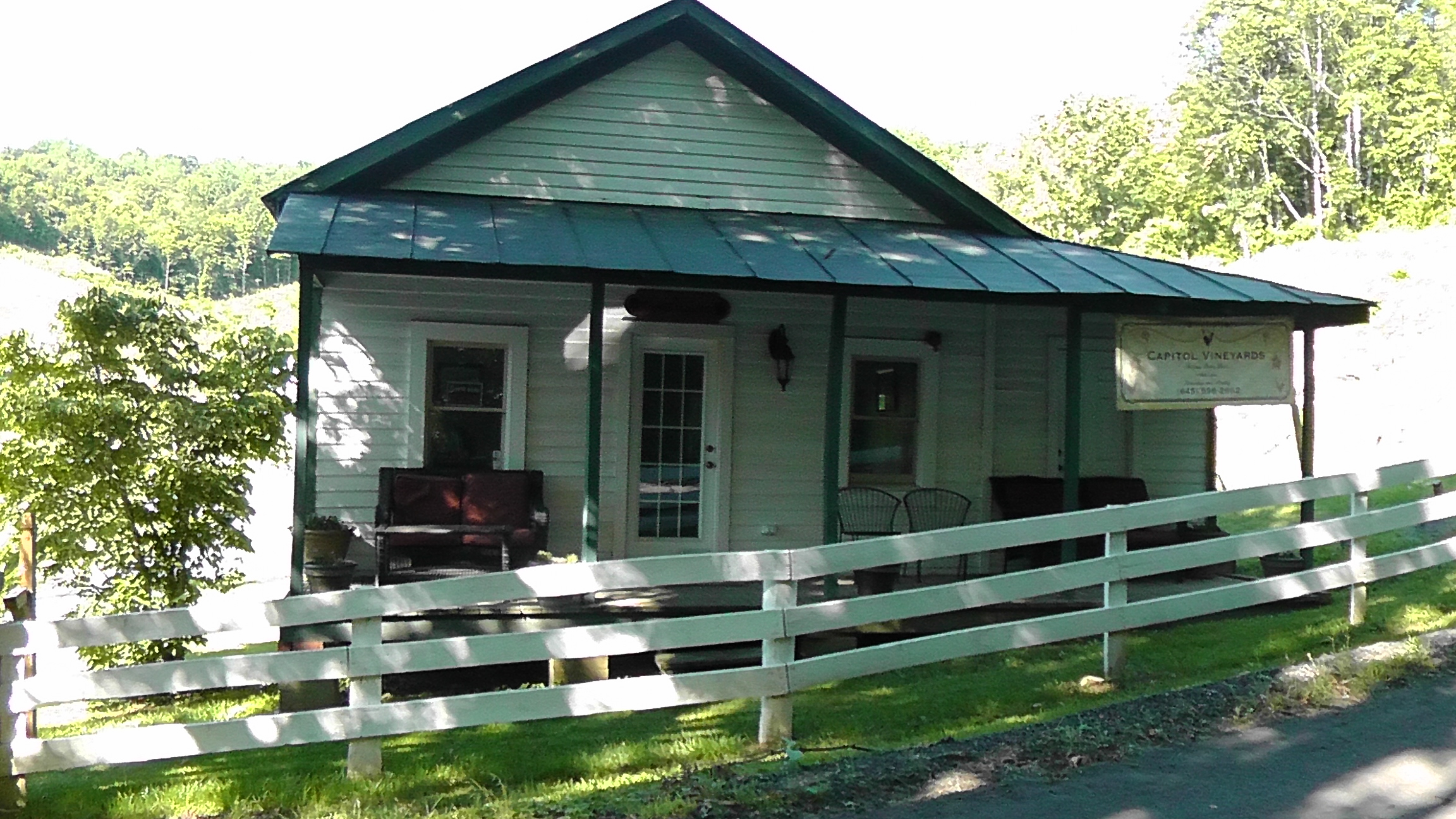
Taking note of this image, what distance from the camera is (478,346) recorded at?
11.0m

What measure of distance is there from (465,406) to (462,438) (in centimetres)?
30

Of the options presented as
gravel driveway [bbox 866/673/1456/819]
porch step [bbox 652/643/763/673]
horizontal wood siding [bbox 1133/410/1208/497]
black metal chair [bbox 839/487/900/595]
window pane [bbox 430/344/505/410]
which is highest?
window pane [bbox 430/344/505/410]

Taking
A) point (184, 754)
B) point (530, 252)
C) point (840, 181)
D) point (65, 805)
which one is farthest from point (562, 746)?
point (840, 181)

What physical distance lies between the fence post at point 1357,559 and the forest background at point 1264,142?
33.8 meters

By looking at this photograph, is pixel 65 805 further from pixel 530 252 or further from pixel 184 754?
pixel 530 252

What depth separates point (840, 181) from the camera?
1188 centimetres

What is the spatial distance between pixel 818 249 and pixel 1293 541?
4.55 metres

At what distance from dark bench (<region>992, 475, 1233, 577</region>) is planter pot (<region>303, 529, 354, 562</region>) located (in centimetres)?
619

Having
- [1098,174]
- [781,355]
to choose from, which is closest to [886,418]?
[781,355]

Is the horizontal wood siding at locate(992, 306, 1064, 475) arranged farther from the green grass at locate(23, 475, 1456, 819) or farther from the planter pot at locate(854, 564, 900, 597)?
the planter pot at locate(854, 564, 900, 597)

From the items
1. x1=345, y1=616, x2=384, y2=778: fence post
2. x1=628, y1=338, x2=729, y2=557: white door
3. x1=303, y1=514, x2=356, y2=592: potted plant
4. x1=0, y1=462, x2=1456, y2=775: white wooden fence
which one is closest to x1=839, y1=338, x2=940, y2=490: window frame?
x1=628, y1=338, x2=729, y2=557: white door

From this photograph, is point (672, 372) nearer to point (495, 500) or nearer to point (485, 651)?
point (495, 500)

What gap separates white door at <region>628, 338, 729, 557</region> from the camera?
1138cm

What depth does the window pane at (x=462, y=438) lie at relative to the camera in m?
11.0
